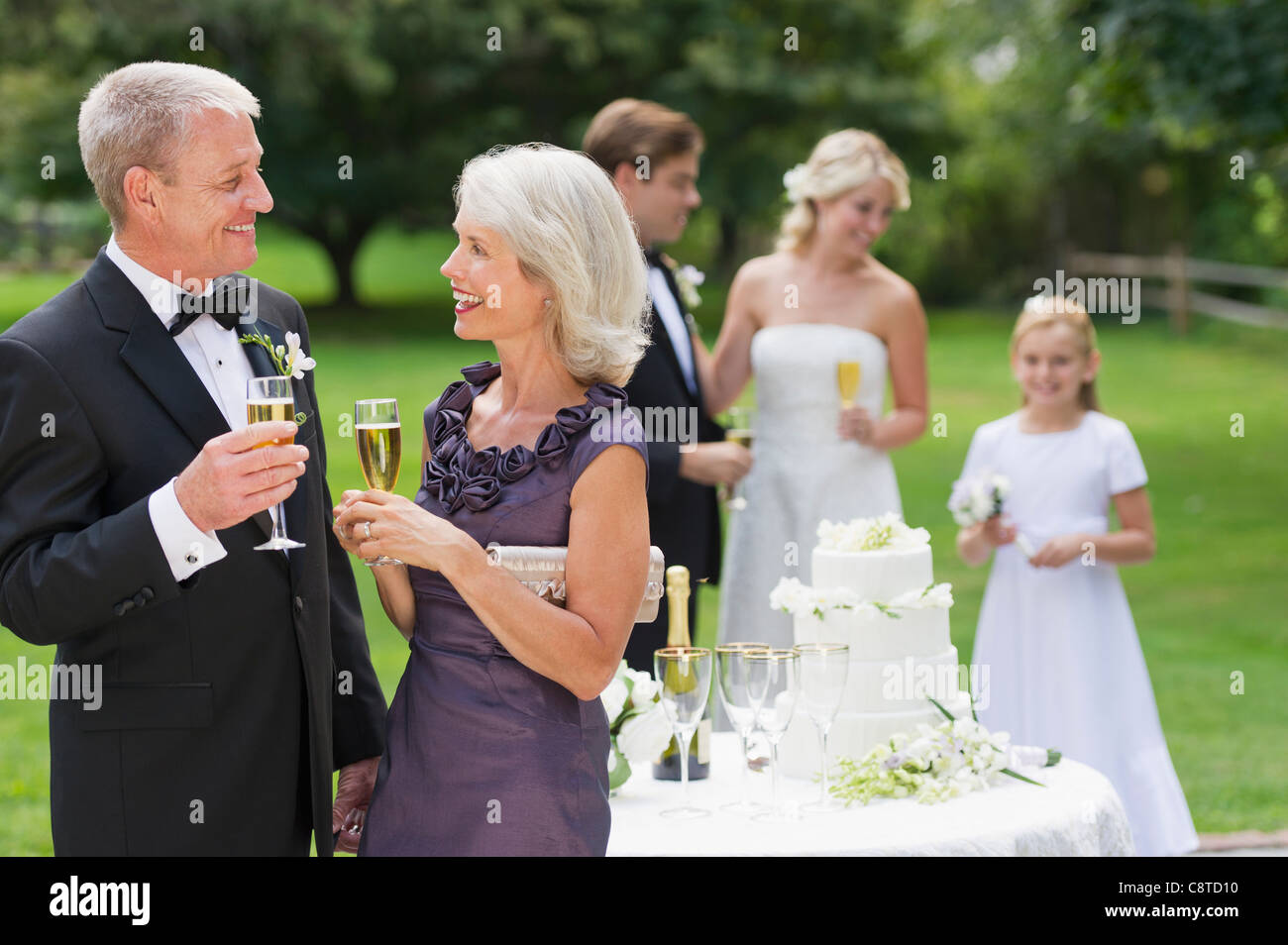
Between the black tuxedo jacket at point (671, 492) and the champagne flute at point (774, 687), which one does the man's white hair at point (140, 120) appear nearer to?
the champagne flute at point (774, 687)

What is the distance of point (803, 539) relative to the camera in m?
6.09

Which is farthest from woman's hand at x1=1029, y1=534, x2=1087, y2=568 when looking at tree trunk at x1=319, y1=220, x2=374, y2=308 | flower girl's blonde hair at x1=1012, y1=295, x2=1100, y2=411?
tree trunk at x1=319, y1=220, x2=374, y2=308

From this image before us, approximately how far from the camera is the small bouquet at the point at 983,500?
515 centimetres

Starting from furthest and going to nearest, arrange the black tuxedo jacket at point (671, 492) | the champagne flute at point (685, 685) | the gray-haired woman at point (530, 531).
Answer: the black tuxedo jacket at point (671, 492) < the champagne flute at point (685, 685) < the gray-haired woman at point (530, 531)

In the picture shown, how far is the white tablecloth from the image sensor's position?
10.1 ft

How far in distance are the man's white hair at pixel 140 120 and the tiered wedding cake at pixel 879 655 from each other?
A: 6.00 feet

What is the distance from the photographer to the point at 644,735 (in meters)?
3.44

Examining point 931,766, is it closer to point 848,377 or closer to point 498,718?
point 498,718

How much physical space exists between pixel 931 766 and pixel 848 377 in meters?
2.66

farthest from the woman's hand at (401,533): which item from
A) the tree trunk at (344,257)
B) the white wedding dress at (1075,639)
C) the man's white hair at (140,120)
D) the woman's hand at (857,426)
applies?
the tree trunk at (344,257)

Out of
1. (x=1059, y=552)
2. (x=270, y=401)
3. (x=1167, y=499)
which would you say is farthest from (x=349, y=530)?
(x=1167, y=499)

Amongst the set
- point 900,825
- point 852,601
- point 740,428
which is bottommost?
point 900,825

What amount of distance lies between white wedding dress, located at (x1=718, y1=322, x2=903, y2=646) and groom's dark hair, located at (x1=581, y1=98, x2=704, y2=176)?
1025 mm

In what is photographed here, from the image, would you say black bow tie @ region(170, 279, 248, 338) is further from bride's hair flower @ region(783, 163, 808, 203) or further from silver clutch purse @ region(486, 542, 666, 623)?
bride's hair flower @ region(783, 163, 808, 203)
